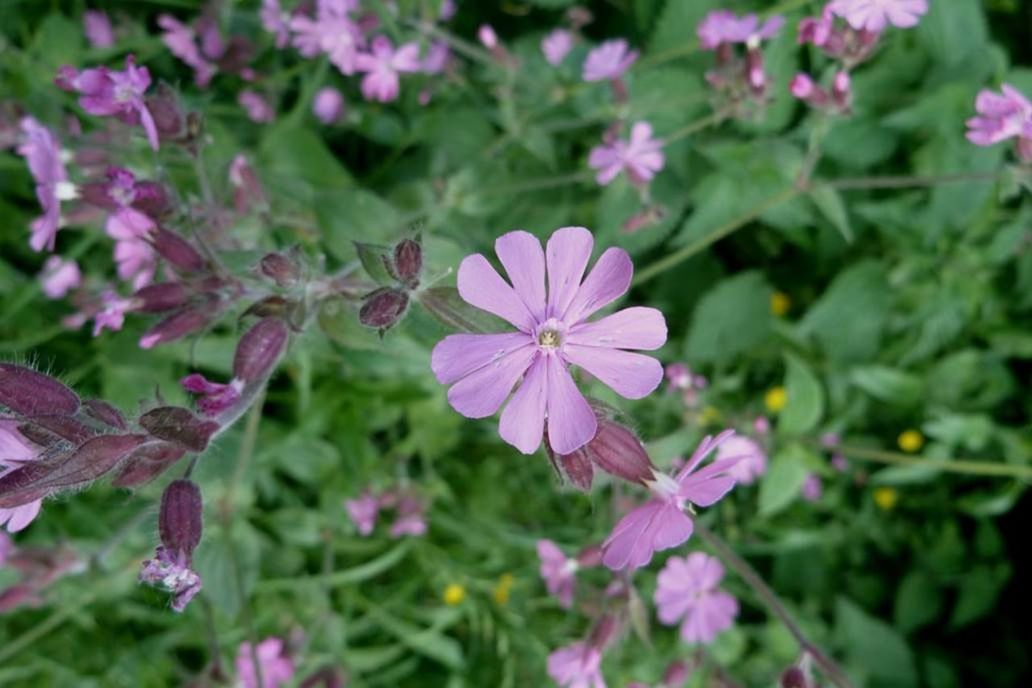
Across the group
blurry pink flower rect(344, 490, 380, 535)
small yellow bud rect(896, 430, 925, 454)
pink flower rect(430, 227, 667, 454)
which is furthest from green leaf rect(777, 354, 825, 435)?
pink flower rect(430, 227, 667, 454)

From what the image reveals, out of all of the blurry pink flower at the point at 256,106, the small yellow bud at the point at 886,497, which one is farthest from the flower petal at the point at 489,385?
the small yellow bud at the point at 886,497

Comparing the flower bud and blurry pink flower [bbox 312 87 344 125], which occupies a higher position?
the flower bud

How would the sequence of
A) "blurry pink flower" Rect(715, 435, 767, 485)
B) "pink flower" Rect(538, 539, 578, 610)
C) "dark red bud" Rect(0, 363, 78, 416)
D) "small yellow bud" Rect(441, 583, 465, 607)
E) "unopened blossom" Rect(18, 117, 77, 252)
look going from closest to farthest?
"dark red bud" Rect(0, 363, 78, 416)
"unopened blossom" Rect(18, 117, 77, 252)
"pink flower" Rect(538, 539, 578, 610)
"blurry pink flower" Rect(715, 435, 767, 485)
"small yellow bud" Rect(441, 583, 465, 607)

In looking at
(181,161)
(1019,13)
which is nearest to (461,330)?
(181,161)

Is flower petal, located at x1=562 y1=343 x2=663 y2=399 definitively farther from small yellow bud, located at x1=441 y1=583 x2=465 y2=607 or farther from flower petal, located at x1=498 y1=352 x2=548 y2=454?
small yellow bud, located at x1=441 y1=583 x2=465 y2=607

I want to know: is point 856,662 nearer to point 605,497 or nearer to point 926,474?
point 926,474
